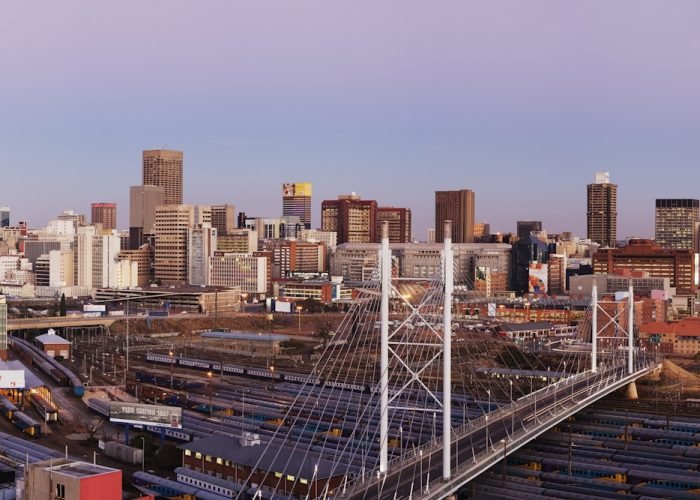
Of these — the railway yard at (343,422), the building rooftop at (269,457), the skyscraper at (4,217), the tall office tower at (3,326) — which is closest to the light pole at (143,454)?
the railway yard at (343,422)

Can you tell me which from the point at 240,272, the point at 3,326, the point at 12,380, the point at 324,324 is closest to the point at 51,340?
the point at 3,326

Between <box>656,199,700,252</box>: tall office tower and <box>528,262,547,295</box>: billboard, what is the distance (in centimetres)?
4892

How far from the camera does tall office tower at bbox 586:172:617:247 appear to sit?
16912cm

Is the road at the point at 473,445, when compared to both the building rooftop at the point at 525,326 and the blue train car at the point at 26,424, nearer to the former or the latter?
the blue train car at the point at 26,424

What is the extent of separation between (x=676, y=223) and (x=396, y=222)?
4289 cm

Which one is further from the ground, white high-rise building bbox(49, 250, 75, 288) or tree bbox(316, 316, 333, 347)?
white high-rise building bbox(49, 250, 75, 288)

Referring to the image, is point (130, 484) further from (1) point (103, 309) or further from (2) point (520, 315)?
(2) point (520, 315)

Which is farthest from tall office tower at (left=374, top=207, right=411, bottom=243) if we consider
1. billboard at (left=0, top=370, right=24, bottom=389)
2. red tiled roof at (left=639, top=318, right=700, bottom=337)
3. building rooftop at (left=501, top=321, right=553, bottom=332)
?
billboard at (left=0, top=370, right=24, bottom=389)

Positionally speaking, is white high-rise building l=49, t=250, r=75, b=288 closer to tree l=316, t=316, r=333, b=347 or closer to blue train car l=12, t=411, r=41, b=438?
tree l=316, t=316, r=333, b=347

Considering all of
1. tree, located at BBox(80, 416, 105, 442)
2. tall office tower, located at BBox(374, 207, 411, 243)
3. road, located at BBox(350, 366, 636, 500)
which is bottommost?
tree, located at BBox(80, 416, 105, 442)

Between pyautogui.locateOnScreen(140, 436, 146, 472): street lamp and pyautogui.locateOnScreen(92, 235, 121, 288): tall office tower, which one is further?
pyautogui.locateOnScreen(92, 235, 121, 288): tall office tower

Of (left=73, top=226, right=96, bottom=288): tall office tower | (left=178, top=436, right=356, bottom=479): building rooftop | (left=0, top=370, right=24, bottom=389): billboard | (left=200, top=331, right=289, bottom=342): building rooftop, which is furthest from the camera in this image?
(left=73, top=226, right=96, bottom=288): tall office tower

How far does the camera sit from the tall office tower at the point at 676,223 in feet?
454

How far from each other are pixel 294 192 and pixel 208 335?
12594cm
